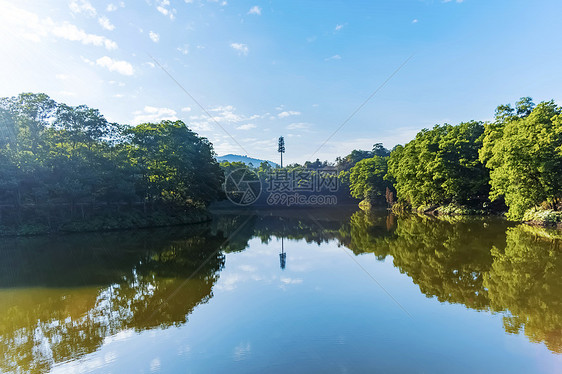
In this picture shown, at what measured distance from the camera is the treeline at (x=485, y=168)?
79.9ft

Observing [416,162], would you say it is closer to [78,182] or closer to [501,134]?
[501,134]

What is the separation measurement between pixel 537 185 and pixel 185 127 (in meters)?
35.7

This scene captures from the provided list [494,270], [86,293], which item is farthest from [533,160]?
[86,293]

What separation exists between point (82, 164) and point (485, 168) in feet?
147

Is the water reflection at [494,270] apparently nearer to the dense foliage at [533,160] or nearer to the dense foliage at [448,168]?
the dense foliage at [533,160]

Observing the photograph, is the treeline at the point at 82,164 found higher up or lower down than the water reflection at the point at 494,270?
higher up

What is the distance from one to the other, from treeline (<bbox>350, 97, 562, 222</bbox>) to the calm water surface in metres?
10.0

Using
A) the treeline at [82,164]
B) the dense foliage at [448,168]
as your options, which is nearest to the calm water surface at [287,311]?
the treeline at [82,164]

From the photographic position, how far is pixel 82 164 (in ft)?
85.4

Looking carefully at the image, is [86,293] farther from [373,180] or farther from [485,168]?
[373,180]

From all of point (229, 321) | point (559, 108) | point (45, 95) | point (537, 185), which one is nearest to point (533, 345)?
point (229, 321)

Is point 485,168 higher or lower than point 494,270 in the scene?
higher

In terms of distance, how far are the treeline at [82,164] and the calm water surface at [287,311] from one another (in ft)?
30.6

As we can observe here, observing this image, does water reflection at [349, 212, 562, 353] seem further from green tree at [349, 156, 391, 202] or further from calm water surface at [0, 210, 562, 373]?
green tree at [349, 156, 391, 202]
